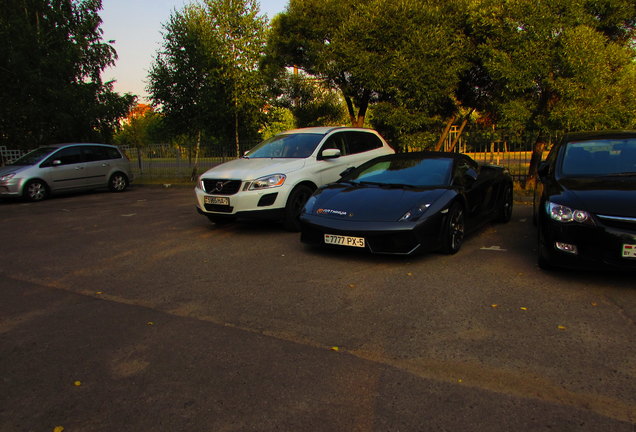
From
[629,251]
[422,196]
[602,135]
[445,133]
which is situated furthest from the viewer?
[445,133]

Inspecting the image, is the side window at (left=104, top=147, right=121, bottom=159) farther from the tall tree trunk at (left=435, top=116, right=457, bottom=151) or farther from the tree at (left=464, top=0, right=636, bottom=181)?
the tree at (left=464, top=0, right=636, bottom=181)

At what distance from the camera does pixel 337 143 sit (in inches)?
359

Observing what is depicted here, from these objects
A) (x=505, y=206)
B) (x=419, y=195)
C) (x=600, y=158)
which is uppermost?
(x=600, y=158)

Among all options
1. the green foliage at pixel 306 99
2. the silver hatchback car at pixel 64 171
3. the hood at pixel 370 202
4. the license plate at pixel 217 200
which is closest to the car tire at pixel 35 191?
the silver hatchback car at pixel 64 171

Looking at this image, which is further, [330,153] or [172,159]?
[172,159]

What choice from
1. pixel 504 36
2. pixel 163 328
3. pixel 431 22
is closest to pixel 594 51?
pixel 504 36

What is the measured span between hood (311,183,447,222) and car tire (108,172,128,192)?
11852mm

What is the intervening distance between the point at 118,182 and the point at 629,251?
15.6 metres

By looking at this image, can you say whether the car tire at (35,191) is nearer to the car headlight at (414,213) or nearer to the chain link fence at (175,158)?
the chain link fence at (175,158)

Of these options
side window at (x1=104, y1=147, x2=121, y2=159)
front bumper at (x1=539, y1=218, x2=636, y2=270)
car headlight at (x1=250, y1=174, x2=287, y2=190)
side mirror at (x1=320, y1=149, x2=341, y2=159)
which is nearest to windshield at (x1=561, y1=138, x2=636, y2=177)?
front bumper at (x1=539, y1=218, x2=636, y2=270)

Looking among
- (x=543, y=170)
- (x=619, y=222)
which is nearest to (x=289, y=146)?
(x=543, y=170)

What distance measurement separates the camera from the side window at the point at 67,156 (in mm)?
14705

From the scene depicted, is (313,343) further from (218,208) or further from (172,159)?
(172,159)

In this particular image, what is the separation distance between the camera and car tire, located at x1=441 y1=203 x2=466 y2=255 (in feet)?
19.8
